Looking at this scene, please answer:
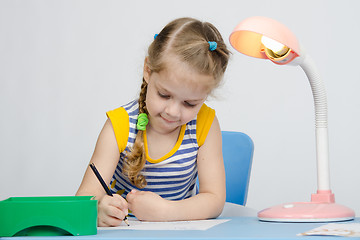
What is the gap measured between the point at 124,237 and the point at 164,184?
0.73 metres

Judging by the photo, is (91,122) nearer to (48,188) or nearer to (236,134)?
(48,188)

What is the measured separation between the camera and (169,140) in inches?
57.4

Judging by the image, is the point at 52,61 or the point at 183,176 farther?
the point at 52,61

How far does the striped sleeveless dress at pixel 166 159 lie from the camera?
1.39 m

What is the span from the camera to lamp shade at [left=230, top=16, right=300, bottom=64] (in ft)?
3.26

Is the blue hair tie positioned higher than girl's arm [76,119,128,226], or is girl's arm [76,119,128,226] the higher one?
the blue hair tie

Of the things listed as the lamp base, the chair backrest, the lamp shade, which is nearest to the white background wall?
the chair backrest

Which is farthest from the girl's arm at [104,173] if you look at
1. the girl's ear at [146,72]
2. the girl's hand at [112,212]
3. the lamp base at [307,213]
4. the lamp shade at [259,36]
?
the lamp shade at [259,36]

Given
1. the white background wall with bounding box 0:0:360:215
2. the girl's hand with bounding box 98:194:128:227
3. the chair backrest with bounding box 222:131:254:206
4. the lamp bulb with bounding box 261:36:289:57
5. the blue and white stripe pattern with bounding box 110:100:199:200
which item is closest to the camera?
the girl's hand with bounding box 98:194:128:227

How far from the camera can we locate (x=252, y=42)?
43.6 inches

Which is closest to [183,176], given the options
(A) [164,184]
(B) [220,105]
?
(A) [164,184]

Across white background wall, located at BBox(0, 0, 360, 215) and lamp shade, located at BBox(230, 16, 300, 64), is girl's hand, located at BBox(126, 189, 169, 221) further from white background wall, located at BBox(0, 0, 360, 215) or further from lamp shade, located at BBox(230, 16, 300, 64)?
white background wall, located at BBox(0, 0, 360, 215)

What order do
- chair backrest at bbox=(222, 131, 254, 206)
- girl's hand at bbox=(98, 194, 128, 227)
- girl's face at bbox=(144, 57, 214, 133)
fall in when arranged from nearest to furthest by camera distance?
girl's hand at bbox=(98, 194, 128, 227), girl's face at bbox=(144, 57, 214, 133), chair backrest at bbox=(222, 131, 254, 206)

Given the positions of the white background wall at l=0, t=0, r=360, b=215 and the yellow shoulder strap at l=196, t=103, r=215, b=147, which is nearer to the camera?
the yellow shoulder strap at l=196, t=103, r=215, b=147
